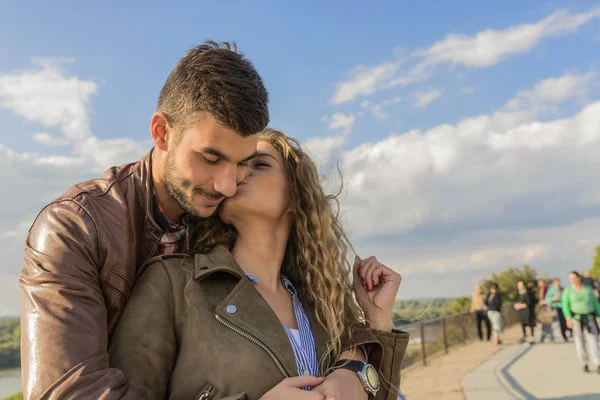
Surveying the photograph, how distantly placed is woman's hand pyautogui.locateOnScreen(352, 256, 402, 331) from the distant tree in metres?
38.3

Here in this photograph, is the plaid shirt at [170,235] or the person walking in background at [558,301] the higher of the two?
the plaid shirt at [170,235]

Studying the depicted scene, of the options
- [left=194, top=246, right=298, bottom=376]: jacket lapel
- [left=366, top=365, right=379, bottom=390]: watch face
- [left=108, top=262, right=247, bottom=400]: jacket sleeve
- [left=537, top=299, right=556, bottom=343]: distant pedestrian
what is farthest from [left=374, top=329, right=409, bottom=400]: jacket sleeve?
[left=537, top=299, right=556, bottom=343]: distant pedestrian

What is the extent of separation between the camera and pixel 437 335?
1727 cm

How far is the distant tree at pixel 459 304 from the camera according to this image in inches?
1586

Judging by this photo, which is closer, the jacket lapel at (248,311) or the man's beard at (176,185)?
the jacket lapel at (248,311)

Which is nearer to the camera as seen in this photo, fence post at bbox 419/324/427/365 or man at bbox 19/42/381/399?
man at bbox 19/42/381/399

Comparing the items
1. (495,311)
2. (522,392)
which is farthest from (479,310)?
(522,392)

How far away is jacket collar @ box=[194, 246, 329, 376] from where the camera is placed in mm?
2740

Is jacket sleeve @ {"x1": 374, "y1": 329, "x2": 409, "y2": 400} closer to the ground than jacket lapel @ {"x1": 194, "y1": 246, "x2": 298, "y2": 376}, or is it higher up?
closer to the ground

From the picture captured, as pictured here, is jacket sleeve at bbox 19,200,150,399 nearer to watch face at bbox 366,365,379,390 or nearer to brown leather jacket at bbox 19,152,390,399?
brown leather jacket at bbox 19,152,390,399

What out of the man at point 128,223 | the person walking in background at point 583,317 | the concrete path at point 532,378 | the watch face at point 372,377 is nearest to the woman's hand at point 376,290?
the man at point 128,223

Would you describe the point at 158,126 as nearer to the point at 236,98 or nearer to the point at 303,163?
the point at 236,98

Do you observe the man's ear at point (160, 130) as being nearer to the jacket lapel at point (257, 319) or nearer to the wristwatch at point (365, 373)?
the jacket lapel at point (257, 319)

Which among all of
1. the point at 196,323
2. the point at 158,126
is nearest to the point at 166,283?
the point at 196,323
